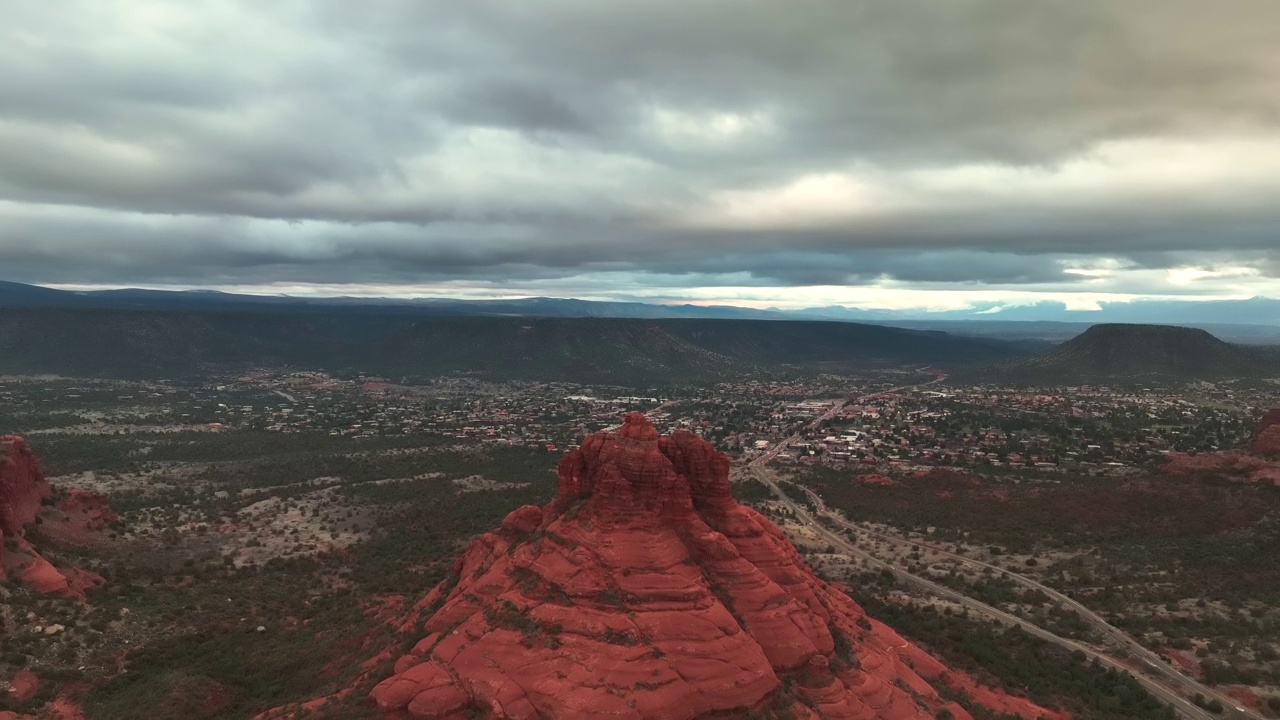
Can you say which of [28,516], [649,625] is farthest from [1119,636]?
[28,516]

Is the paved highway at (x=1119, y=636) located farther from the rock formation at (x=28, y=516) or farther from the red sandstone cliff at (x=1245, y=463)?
the rock formation at (x=28, y=516)

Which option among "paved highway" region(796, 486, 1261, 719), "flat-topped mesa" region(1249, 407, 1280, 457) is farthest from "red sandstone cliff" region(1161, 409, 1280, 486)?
"paved highway" region(796, 486, 1261, 719)

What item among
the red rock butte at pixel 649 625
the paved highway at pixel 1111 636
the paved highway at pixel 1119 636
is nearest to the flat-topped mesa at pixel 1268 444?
the paved highway at pixel 1119 636

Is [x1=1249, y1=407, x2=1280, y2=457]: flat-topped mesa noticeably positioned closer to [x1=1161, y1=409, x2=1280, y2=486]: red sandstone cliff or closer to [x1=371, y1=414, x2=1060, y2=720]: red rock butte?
[x1=1161, y1=409, x2=1280, y2=486]: red sandstone cliff

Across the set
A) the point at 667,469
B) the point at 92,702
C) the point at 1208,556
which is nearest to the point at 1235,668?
the point at 1208,556

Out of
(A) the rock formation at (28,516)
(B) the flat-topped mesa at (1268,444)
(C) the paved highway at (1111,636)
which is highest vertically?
(B) the flat-topped mesa at (1268,444)

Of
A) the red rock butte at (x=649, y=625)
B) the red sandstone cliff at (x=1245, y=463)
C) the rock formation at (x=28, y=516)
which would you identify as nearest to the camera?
the red rock butte at (x=649, y=625)
